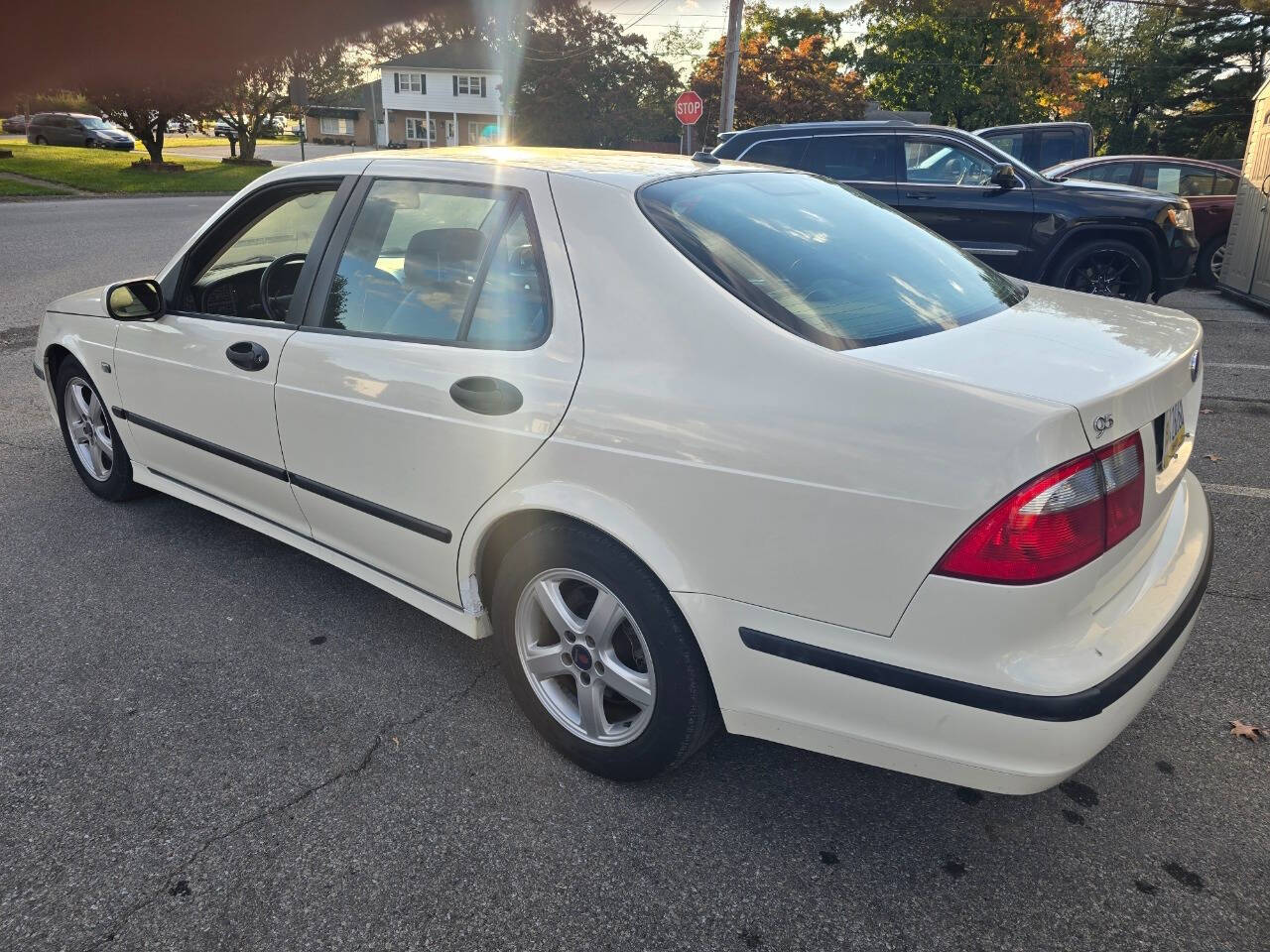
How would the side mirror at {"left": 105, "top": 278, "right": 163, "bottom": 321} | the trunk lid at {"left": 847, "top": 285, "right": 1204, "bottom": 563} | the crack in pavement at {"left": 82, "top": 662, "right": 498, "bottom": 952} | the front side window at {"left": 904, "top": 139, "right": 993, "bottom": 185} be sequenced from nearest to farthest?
1. the trunk lid at {"left": 847, "top": 285, "right": 1204, "bottom": 563}
2. the crack in pavement at {"left": 82, "top": 662, "right": 498, "bottom": 952}
3. the side mirror at {"left": 105, "top": 278, "right": 163, "bottom": 321}
4. the front side window at {"left": 904, "top": 139, "right": 993, "bottom": 185}

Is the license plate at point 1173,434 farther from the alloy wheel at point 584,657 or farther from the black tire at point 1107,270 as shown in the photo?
the black tire at point 1107,270

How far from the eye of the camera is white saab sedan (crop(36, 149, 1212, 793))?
6.12ft

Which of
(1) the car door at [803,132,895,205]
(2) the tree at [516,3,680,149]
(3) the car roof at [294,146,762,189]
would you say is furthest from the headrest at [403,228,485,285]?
(2) the tree at [516,3,680,149]

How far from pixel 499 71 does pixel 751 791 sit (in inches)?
2387

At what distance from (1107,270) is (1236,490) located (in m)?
4.79

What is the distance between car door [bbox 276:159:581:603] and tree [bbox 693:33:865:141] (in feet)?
125

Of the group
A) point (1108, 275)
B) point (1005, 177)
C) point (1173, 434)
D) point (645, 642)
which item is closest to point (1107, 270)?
point (1108, 275)

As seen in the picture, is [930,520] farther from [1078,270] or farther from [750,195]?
[1078,270]

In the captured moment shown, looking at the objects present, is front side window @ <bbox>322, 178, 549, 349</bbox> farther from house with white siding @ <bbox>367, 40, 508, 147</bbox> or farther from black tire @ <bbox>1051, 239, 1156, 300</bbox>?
house with white siding @ <bbox>367, 40, 508, 147</bbox>

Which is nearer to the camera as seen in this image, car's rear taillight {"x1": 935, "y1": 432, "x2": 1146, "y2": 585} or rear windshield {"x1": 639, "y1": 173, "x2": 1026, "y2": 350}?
car's rear taillight {"x1": 935, "y1": 432, "x2": 1146, "y2": 585}

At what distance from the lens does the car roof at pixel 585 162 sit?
263 centimetres

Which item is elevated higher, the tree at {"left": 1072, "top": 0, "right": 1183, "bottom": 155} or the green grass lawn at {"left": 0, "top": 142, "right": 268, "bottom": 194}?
the tree at {"left": 1072, "top": 0, "right": 1183, "bottom": 155}

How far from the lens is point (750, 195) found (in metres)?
2.80

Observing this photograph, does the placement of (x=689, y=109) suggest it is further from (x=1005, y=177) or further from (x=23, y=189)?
(x=23, y=189)
